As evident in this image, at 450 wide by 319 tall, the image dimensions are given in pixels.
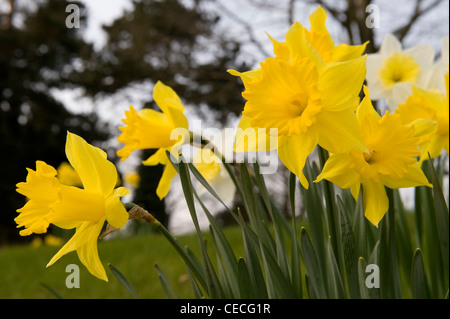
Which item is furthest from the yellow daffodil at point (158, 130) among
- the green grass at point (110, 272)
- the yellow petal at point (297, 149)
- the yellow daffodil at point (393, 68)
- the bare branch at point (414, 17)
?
the bare branch at point (414, 17)

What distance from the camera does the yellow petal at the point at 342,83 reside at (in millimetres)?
617

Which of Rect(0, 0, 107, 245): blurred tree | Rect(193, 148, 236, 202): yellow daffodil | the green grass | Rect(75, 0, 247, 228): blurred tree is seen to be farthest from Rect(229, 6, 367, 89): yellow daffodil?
Rect(0, 0, 107, 245): blurred tree

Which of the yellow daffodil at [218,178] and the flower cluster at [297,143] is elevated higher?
the yellow daffodil at [218,178]

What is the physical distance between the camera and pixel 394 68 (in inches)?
46.4

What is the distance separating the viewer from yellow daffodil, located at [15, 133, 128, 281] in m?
0.63

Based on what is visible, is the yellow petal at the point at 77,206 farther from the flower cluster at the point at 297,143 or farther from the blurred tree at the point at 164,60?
the blurred tree at the point at 164,60

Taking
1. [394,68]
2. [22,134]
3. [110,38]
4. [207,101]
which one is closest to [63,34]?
[110,38]

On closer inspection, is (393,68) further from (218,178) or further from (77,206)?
(77,206)

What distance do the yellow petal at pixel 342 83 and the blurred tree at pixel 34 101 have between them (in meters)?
8.94

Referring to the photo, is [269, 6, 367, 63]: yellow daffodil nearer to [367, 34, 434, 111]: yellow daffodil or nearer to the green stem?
the green stem

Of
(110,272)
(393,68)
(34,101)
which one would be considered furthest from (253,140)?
(34,101)

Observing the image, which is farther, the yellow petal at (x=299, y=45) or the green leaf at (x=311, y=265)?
the green leaf at (x=311, y=265)

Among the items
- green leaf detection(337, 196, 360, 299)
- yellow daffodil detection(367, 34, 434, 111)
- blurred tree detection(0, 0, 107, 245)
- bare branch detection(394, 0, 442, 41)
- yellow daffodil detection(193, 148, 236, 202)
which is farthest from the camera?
blurred tree detection(0, 0, 107, 245)
